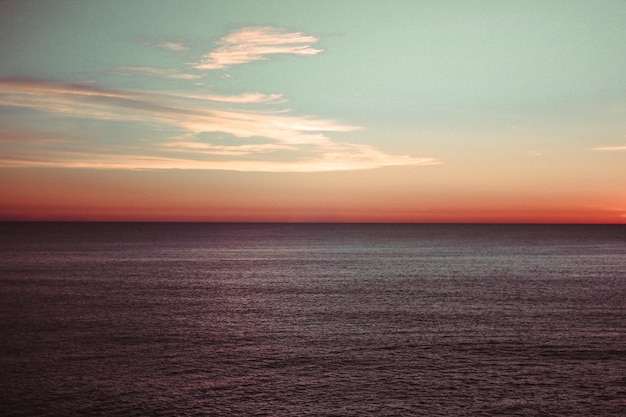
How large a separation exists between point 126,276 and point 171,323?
56.6 meters

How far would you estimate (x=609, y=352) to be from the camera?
58.0 metres

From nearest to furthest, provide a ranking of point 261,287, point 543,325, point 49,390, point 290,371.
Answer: point 49,390
point 290,371
point 543,325
point 261,287

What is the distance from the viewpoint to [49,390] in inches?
1801

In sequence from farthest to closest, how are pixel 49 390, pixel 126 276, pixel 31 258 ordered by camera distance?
1. pixel 31 258
2. pixel 126 276
3. pixel 49 390

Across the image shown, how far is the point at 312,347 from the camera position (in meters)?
60.6

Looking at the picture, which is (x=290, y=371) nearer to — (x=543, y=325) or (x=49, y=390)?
(x=49, y=390)

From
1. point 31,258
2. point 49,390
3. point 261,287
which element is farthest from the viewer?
point 31,258

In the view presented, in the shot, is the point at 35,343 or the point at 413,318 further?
the point at 413,318

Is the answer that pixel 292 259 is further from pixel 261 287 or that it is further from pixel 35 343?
pixel 35 343

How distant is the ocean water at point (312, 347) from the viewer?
145ft

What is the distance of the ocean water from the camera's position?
44.1 metres

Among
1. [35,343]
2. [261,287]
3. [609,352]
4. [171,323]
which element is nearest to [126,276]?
[261,287]

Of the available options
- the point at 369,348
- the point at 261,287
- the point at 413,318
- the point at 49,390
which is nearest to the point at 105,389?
the point at 49,390

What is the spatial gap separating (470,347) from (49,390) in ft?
121
